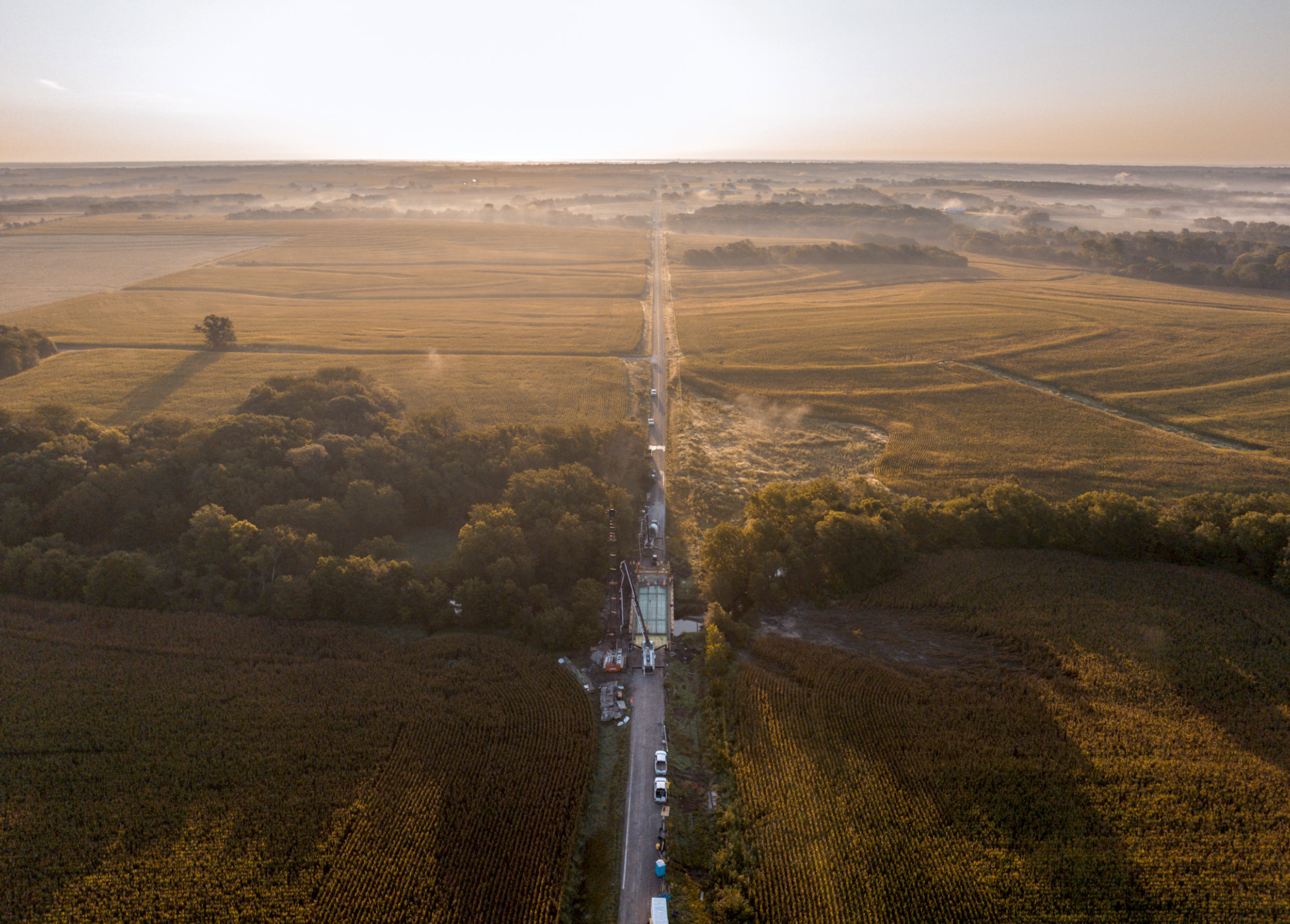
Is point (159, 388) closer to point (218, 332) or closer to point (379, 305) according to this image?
point (218, 332)

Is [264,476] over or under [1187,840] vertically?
over

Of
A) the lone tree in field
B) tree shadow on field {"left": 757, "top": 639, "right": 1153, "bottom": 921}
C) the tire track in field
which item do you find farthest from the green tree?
the tire track in field

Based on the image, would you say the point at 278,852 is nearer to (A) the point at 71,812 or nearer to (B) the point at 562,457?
(A) the point at 71,812

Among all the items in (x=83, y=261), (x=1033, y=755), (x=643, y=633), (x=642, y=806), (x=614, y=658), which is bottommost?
(x=642, y=806)

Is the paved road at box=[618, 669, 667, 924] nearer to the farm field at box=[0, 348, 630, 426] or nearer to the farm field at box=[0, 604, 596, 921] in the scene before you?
the farm field at box=[0, 604, 596, 921]

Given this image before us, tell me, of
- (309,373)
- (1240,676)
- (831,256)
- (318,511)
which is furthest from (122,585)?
(831,256)

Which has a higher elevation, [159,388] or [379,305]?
[379,305]

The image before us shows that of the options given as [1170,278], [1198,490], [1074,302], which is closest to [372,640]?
[1198,490]
